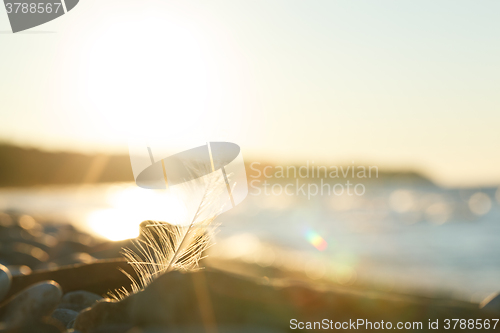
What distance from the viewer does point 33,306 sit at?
2.47 m

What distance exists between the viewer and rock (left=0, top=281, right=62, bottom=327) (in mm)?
2457

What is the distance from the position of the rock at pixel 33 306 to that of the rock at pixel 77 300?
2.30ft

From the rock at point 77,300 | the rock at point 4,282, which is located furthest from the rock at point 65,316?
the rock at point 4,282

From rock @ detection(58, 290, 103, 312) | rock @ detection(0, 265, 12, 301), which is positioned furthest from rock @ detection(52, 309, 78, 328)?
rock @ detection(0, 265, 12, 301)

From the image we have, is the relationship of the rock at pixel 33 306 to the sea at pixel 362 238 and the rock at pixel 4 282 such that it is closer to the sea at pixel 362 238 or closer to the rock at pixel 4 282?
the rock at pixel 4 282

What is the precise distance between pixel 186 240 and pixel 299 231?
19119 mm

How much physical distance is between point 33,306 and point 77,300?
84 cm

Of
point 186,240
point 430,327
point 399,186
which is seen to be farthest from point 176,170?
point 399,186

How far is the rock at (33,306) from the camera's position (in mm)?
2457

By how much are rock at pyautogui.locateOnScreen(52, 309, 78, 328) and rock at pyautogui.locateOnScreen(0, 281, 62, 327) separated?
16.7 inches

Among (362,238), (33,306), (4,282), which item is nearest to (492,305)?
(33,306)

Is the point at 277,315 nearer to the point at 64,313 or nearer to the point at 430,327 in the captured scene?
the point at 430,327

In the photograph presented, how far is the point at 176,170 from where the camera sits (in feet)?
10.2

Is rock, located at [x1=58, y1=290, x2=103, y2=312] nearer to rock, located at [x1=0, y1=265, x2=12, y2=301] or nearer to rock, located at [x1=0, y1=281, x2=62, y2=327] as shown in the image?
rock, located at [x1=0, y1=265, x2=12, y2=301]
